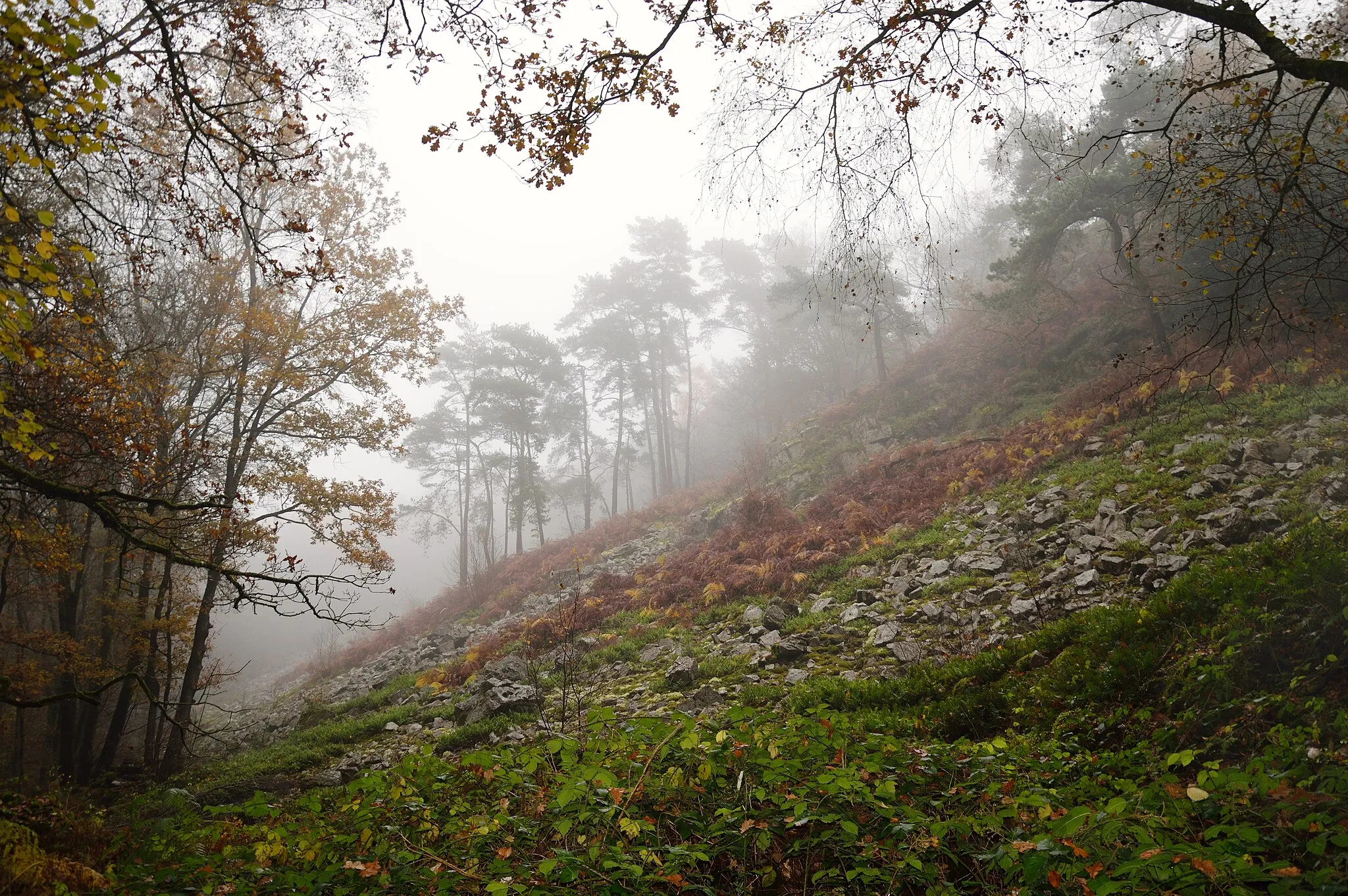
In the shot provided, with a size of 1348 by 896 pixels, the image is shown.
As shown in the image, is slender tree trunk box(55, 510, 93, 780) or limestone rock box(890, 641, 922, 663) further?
slender tree trunk box(55, 510, 93, 780)

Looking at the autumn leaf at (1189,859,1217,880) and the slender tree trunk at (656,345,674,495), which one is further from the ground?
the slender tree trunk at (656,345,674,495)

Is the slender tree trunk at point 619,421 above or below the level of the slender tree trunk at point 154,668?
above

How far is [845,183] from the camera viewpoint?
4.72m

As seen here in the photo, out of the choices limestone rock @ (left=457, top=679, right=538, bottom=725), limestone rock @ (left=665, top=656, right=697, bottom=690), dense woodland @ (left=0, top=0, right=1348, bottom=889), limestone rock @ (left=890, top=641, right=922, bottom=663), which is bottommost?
limestone rock @ (left=457, top=679, right=538, bottom=725)

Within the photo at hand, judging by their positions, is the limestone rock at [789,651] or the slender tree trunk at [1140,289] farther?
the slender tree trunk at [1140,289]

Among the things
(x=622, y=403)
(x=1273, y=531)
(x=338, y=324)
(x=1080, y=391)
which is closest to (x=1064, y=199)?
(x=1080, y=391)

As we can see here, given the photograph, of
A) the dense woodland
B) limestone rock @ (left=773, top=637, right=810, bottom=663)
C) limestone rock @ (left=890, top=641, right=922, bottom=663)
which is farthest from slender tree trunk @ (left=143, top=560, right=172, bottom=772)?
limestone rock @ (left=890, top=641, right=922, bottom=663)

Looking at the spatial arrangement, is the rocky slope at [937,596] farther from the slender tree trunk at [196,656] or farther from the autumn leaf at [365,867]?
the autumn leaf at [365,867]

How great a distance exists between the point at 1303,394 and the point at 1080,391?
186 inches

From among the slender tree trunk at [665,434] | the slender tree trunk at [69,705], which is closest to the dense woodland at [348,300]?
the slender tree trunk at [69,705]

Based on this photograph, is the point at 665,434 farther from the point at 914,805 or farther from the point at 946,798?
the point at 914,805

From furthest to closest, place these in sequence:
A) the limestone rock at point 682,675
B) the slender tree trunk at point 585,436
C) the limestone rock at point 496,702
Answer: the slender tree trunk at point 585,436, the limestone rock at point 496,702, the limestone rock at point 682,675

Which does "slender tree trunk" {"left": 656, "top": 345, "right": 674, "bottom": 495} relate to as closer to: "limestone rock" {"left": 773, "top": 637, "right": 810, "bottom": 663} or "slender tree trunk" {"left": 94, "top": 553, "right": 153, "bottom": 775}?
"slender tree trunk" {"left": 94, "top": 553, "right": 153, "bottom": 775}

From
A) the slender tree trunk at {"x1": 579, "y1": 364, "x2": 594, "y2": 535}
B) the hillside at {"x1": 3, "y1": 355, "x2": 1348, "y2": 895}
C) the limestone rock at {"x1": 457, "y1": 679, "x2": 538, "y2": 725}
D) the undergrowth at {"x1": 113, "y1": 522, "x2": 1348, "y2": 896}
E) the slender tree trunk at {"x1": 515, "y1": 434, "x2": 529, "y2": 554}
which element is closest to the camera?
the undergrowth at {"x1": 113, "y1": 522, "x2": 1348, "y2": 896}
